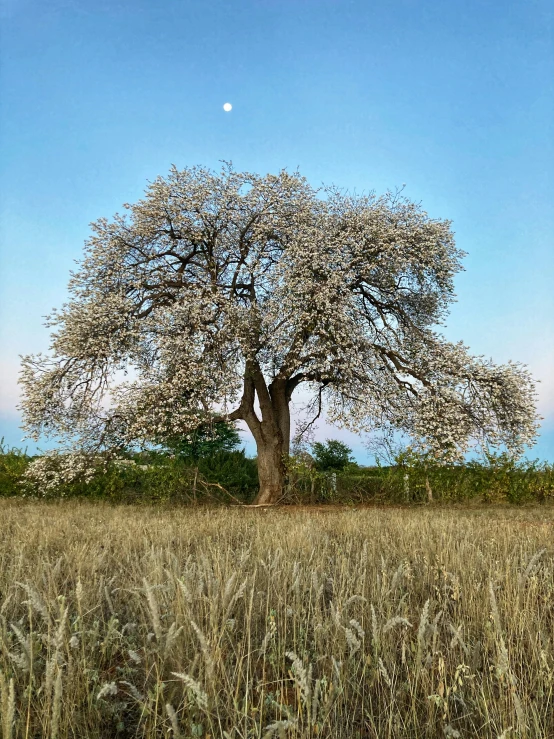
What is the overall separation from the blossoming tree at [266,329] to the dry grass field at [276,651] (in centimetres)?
1062

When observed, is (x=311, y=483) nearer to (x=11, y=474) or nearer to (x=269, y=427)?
(x=269, y=427)

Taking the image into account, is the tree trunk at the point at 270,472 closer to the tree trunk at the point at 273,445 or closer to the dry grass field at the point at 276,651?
the tree trunk at the point at 273,445

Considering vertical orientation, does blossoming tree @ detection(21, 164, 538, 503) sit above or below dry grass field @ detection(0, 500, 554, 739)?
above

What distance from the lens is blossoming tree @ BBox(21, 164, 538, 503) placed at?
1803 centimetres

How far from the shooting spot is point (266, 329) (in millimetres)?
18828

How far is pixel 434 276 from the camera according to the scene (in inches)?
818

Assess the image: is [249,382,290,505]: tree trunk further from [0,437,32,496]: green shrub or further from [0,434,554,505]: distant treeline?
[0,437,32,496]: green shrub

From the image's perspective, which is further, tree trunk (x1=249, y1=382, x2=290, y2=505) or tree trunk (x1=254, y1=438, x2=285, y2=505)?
tree trunk (x1=249, y1=382, x2=290, y2=505)

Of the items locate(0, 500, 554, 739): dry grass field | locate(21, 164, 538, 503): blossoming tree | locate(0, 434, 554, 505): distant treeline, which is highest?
locate(21, 164, 538, 503): blossoming tree

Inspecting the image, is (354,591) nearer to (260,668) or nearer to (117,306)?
(260,668)

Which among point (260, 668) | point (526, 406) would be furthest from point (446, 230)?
point (260, 668)

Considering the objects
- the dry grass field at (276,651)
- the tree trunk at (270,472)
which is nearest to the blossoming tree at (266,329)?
the tree trunk at (270,472)

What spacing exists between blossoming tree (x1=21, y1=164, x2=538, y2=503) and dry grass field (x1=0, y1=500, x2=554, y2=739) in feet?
34.8

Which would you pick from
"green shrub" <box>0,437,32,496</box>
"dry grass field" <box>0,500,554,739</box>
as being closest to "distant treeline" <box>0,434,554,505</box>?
"green shrub" <box>0,437,32,496</box>
